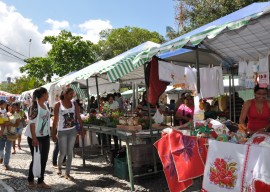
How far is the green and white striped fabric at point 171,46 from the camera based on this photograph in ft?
12.5

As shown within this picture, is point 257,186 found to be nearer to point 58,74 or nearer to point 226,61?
point 226,61

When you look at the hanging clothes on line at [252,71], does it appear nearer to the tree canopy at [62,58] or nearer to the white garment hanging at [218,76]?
the white garment hanging at [218,76]

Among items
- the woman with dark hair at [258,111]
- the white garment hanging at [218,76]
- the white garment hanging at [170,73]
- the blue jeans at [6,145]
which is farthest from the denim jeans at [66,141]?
the woman with dark hair at [258,111]

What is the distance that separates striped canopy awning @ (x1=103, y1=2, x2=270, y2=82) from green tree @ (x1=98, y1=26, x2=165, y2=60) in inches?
1259

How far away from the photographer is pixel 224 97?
915 centimetres

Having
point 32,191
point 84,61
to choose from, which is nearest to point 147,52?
point 32,191

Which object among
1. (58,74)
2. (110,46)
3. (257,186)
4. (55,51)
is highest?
(110,46)

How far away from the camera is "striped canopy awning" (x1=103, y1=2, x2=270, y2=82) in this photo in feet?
12.5

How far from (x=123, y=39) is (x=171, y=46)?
3479 cm

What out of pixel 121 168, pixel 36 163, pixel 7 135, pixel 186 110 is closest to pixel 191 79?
pixel 186 110

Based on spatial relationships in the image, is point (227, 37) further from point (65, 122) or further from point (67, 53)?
point (67, 53)

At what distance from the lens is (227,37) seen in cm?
550

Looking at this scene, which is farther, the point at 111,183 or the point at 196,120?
the point at 111,183

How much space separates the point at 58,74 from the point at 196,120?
77.1 ft
